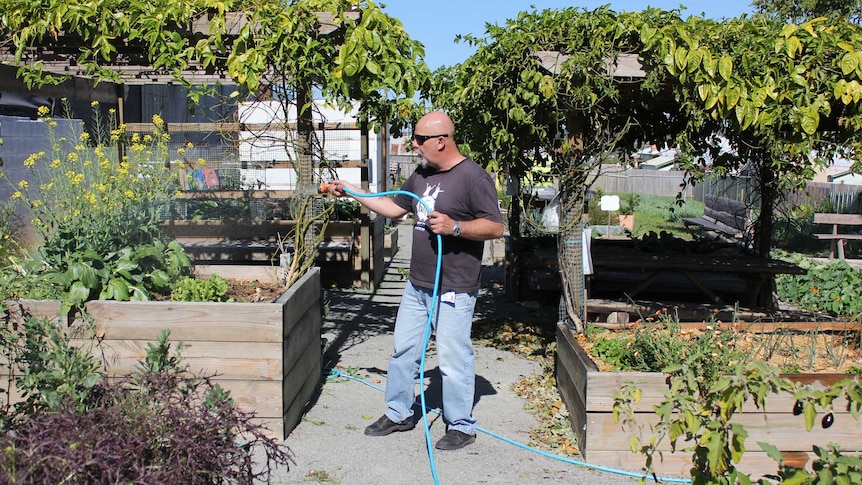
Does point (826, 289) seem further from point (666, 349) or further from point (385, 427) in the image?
point (385, 427)

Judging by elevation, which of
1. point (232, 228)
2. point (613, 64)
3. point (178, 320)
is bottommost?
point (178, 320)

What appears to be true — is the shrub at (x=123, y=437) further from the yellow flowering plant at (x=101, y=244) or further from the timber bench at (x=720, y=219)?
the timber bench at (x=720, y=219)

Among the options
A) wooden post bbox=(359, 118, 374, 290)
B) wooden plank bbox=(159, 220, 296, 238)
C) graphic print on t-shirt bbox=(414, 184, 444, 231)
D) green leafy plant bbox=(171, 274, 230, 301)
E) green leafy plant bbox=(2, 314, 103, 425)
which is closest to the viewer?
green leafy plant bbox=(2, 314, 103, 425)

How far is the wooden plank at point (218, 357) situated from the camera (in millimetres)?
4133

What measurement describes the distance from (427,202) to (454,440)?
1.35 m

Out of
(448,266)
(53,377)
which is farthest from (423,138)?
(53,377)

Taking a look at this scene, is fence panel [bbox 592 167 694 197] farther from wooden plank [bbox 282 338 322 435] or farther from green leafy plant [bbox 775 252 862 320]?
wooden plank [bbox 282 338 322 435]

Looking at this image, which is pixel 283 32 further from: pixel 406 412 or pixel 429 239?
pixel 406 412

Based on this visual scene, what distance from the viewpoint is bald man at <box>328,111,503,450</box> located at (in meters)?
4.17

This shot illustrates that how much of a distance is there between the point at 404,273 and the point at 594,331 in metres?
5.57

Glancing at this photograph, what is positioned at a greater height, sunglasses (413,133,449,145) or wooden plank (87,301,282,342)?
sunglasses (413,133,449,145)

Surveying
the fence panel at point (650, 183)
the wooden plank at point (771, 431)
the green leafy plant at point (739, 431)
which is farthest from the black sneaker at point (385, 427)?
the fence panel at point (650, 183)

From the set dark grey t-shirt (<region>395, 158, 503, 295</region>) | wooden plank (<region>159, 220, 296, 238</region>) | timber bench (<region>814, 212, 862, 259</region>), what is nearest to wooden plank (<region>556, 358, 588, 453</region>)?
dark grey t-shirt (<region>395, 158, 503, 295</region>)

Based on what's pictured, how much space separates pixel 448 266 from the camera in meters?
4.25
